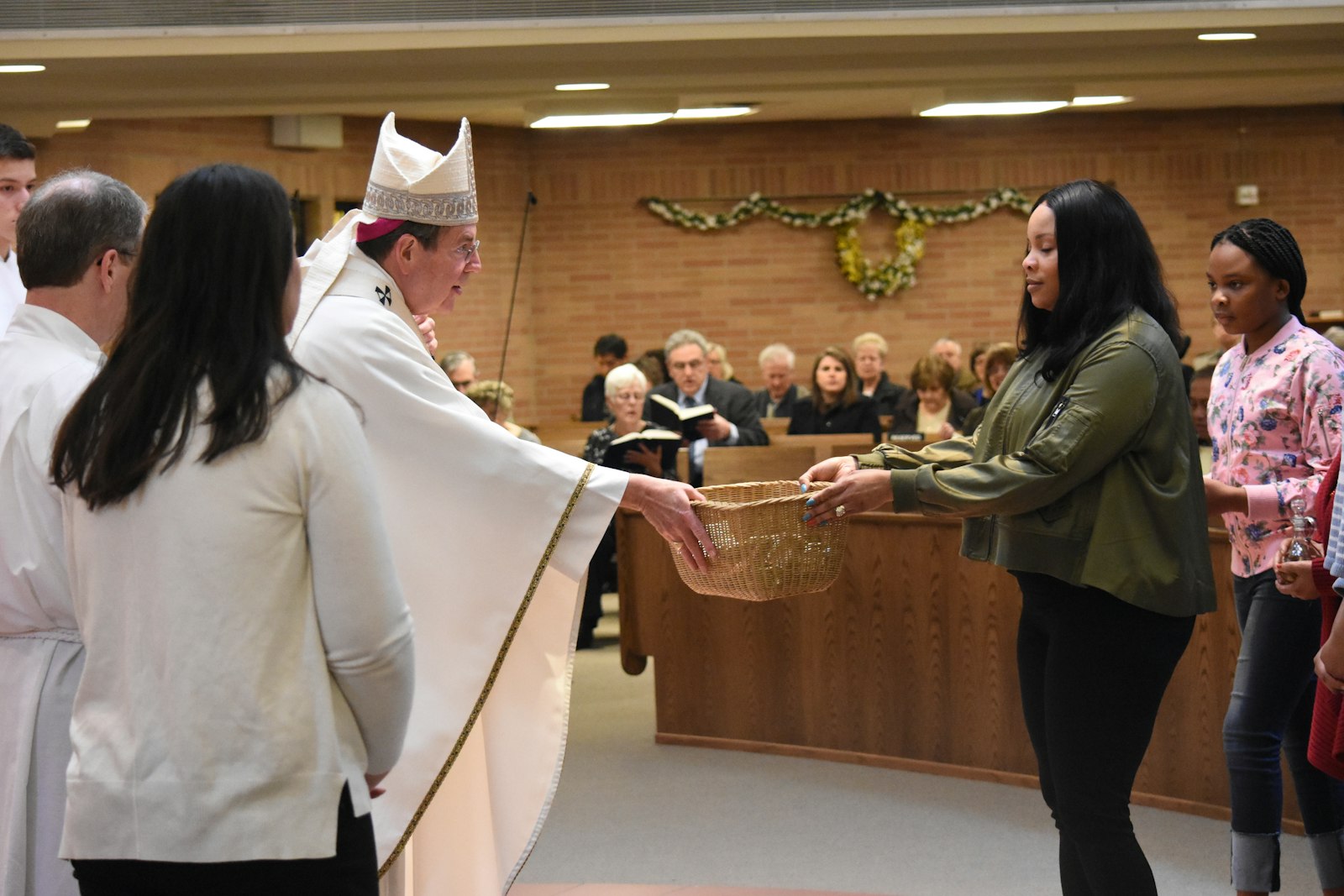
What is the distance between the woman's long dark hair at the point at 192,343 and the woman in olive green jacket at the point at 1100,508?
1395 mm

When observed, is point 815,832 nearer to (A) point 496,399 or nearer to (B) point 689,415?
(B) point 689,415

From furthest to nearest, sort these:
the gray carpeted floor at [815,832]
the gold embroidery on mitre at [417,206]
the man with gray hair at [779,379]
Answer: the man with gray hair at [779,379] < the gray carpeted floor at [815,832] < the gold embroidery on mitre at [417,206]

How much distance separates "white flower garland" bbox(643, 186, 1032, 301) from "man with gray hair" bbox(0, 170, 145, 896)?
10.0 metres

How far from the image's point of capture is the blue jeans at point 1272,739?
330 centimetres

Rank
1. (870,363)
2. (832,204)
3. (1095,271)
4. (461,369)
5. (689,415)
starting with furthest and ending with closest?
(832,204), (870,363), (461,369), (689,415), (1095,271)

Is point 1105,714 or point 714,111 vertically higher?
point 714,111

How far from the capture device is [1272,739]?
3352 millimetres

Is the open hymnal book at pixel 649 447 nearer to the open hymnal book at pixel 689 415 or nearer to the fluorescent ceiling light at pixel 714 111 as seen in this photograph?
the open hymnal book at pixel 689 415

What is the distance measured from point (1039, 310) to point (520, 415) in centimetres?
967

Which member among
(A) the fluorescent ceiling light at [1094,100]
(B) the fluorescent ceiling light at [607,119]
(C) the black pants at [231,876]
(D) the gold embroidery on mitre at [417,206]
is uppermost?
(A) the fluorescent ceiling light at [1094,100]

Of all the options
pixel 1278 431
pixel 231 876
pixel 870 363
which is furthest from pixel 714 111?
pixel 231 876

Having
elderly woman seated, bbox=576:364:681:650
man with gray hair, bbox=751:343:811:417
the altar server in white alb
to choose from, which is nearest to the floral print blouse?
the altar server in white alb

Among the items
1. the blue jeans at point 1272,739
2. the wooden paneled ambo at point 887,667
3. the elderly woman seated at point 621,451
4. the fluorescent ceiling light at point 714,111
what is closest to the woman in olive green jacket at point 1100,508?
the blue jeans at point 1272,739

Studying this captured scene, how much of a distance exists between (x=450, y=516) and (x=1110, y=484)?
118 cm
